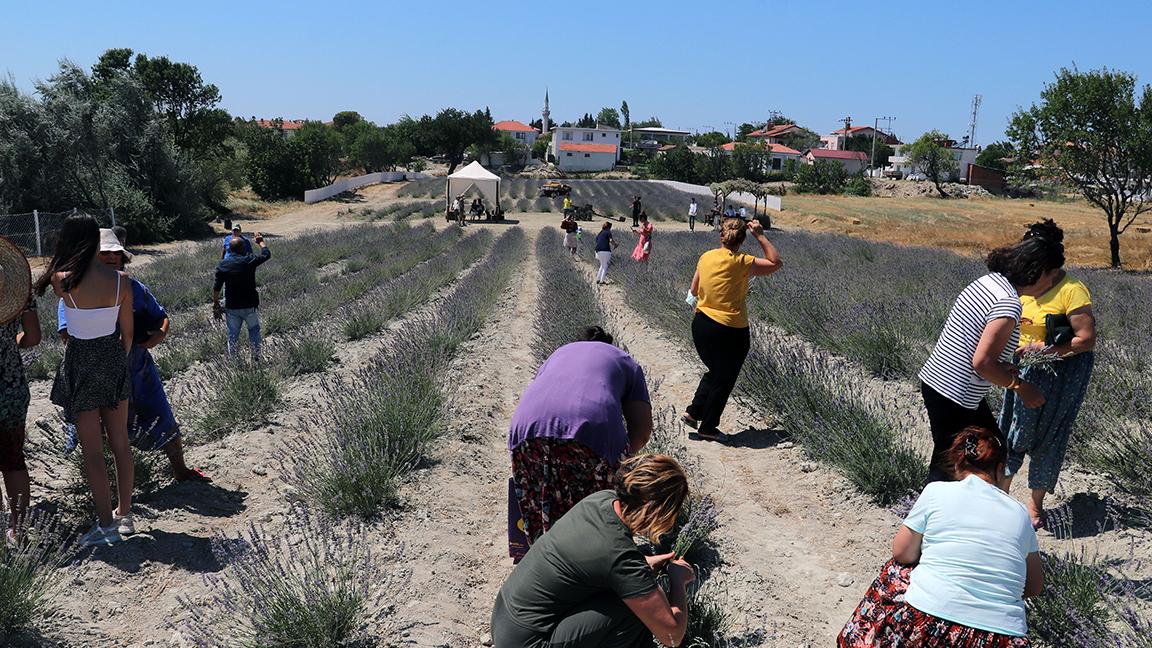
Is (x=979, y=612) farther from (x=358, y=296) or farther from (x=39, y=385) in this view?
(x=358, y=296)

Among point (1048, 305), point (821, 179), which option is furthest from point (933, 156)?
point (1048, 305)

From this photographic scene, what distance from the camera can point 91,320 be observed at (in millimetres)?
3611

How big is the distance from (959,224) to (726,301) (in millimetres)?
40955

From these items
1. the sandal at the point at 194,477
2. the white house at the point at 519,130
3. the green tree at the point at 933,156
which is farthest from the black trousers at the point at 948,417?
the white house at the point at 519,130

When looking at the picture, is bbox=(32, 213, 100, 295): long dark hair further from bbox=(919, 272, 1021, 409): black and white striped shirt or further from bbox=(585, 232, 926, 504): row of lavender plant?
bbox=(585, 232, 926, 504): row of lavender plant

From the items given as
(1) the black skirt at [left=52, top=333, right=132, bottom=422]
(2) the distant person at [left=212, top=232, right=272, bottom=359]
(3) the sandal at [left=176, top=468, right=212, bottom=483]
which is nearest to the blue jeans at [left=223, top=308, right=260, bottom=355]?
(2) the distant person at [left=212, top=232, right=272, bottom=359]

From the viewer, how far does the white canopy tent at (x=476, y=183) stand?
3228cm

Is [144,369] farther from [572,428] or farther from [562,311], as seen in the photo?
[562,311]

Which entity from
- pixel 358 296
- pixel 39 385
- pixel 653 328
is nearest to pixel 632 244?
pixel 358 296

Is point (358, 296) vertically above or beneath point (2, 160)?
beneath

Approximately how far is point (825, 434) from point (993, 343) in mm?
1848

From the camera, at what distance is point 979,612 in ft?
7.35

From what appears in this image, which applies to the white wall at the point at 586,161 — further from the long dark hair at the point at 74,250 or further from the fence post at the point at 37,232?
the long dark hair at the point at 74,250

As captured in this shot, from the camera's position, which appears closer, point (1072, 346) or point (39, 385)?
point (1072, 346)
